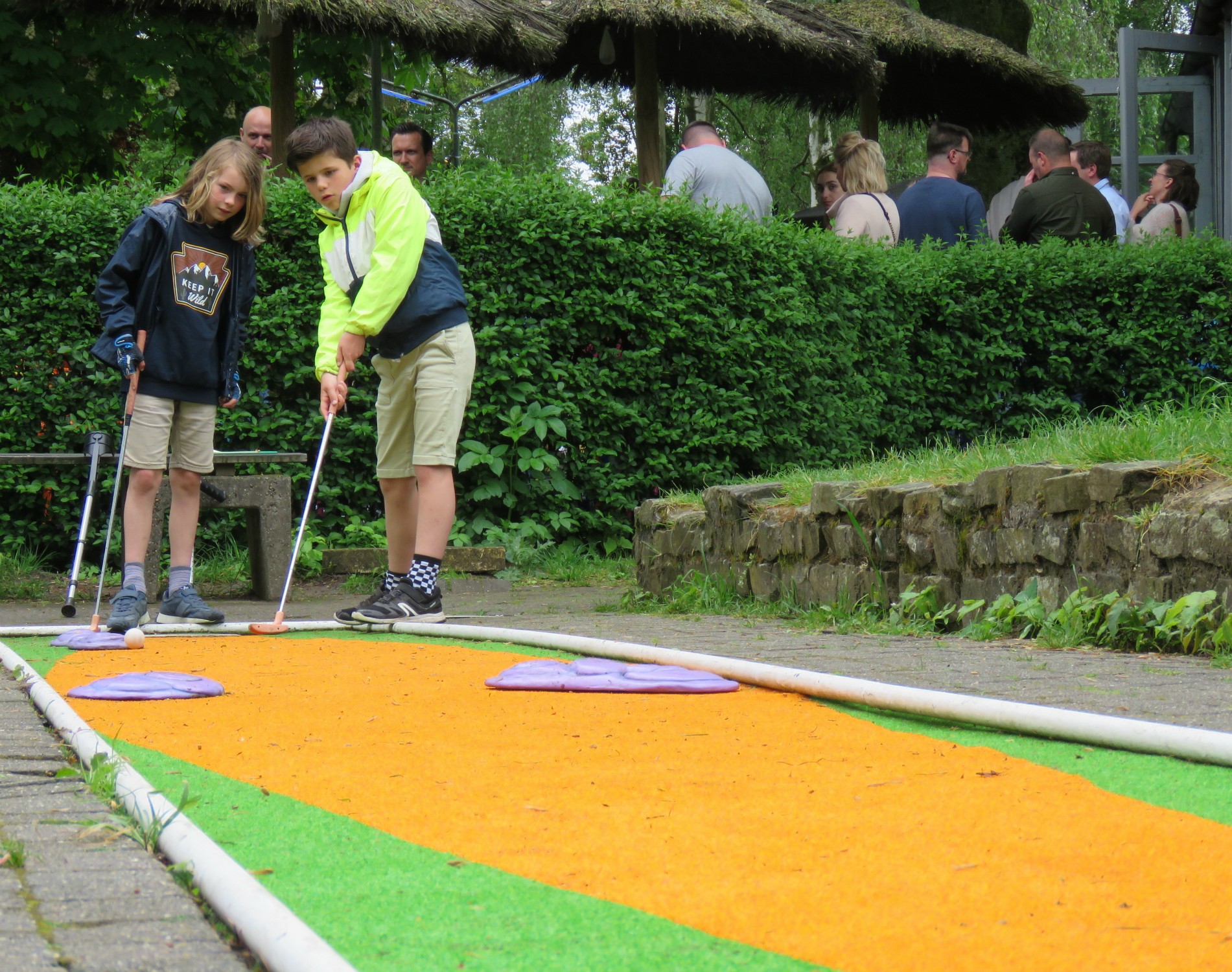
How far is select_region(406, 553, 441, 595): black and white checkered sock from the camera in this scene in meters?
5.50

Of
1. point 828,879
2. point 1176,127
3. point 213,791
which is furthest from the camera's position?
point 1176,127

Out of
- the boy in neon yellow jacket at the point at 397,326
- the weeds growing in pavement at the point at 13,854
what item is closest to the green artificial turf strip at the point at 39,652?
the boy in neon yellow jacket at the point at 397,326

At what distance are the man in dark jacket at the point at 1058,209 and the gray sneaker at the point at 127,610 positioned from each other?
24.6ft

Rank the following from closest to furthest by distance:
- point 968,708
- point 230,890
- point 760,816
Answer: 1. point 230,890
2. point 760,816
3. point 968,708

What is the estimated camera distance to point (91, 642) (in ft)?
15.9

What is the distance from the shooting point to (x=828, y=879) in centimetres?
196

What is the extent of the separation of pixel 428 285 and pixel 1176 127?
16.1 metres

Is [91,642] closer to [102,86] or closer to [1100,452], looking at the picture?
[1100,452]

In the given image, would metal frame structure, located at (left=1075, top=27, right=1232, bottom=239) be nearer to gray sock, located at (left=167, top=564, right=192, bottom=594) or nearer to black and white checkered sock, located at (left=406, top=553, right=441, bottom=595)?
black and white checkered sock, located at (left=406, top=553, right=441, bottom=595)

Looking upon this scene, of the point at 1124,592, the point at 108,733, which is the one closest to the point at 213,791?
the point at 108,733

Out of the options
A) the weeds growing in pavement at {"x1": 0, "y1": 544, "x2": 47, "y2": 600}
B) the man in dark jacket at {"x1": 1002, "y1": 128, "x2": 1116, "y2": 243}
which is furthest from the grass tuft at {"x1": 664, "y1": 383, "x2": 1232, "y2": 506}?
the man in dark jacket at {"x1": 1002, "y1": 128, "x2": 1116, "y2": 243}

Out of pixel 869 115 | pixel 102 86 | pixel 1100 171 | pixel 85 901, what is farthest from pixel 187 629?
pixel 869 115

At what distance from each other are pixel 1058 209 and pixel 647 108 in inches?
146

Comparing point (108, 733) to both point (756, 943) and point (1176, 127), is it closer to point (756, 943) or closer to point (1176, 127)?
point (756, 943)
